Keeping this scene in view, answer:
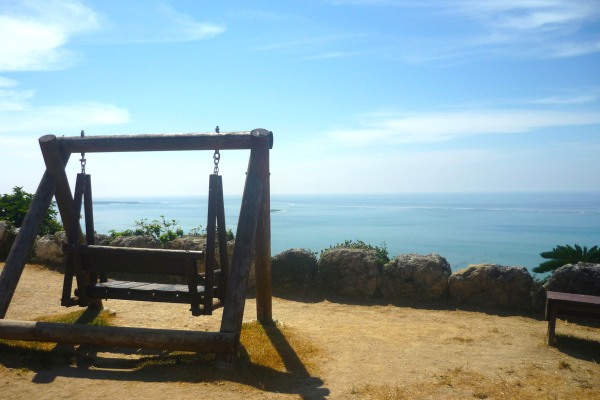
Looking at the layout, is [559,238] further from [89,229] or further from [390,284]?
[89,229]

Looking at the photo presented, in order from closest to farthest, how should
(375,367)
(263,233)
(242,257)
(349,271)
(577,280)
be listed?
(375,367) → (242,257) → (263,233) → (577,280) → (349,271)

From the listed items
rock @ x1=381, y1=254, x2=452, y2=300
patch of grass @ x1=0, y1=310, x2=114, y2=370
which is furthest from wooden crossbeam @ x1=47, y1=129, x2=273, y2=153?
rock @ x1=381, y1=254, x2=452, y2=300

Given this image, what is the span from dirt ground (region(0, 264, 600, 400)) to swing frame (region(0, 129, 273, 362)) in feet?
1.19

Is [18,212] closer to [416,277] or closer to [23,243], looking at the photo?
[23,243]

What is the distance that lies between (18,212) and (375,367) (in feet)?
46.2

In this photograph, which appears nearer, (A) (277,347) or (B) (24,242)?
(A) (277,347)

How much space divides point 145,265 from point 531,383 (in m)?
5.08

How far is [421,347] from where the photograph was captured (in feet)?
22.6

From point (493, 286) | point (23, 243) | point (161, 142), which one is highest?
point (161, 142)

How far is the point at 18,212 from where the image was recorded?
15703 mm

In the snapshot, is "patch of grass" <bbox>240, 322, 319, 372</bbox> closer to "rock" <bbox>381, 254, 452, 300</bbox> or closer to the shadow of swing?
the shadow of swing

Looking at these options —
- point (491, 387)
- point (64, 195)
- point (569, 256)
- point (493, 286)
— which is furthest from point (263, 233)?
point (569, 256)

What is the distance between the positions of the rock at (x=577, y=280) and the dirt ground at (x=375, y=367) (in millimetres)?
652

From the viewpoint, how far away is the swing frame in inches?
237
